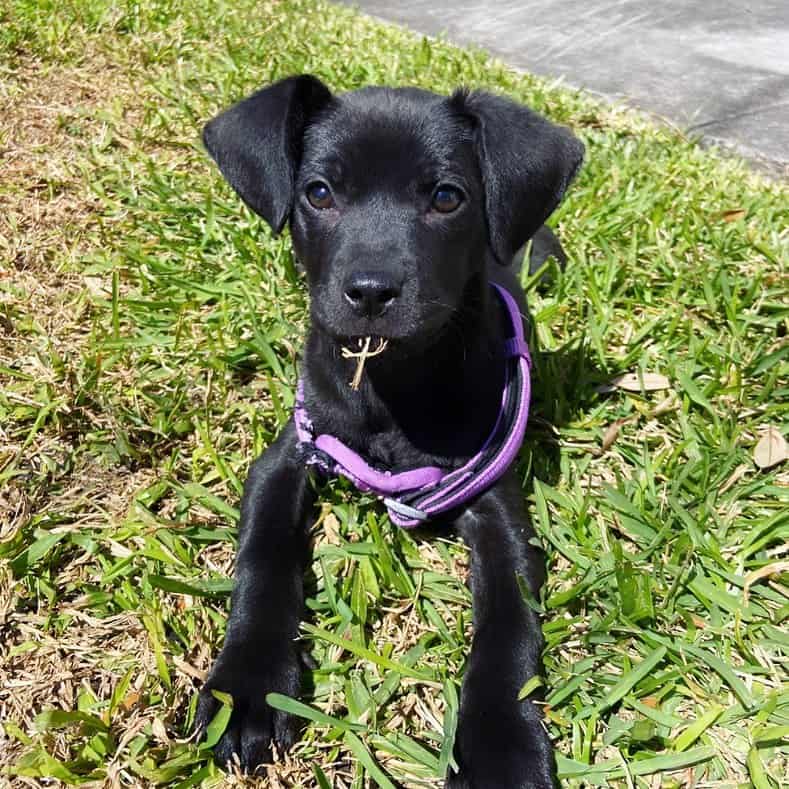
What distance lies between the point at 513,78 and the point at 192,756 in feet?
17.3

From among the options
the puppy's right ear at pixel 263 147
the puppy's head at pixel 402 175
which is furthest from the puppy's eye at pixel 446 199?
the puppy's right ear at pixel 263 147

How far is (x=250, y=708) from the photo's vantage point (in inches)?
76.6

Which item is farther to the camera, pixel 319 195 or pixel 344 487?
pixel 344 487

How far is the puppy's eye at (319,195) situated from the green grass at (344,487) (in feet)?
2.65

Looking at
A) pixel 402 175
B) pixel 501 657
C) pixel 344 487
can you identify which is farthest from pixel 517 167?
pixel 501 657

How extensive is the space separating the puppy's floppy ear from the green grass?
0.85m

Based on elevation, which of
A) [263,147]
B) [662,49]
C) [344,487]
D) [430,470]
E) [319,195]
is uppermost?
[263,147]

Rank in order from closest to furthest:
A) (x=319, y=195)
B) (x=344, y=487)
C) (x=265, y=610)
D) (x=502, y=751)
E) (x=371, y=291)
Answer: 1. (x=502, y=751)
2. (x=371, y=291)
3. (x=265, y=610)
4. (x=319, y=195)
5. (x=344, y=487)

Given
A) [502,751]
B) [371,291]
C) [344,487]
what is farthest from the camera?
[344,487]

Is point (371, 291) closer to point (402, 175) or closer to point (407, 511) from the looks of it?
point (402, 175)

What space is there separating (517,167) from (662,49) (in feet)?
17.3

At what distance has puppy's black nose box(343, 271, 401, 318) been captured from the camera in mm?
2035

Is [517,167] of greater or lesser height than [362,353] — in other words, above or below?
above

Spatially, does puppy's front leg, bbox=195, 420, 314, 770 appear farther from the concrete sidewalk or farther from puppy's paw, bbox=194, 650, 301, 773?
the concrete sidewalk
